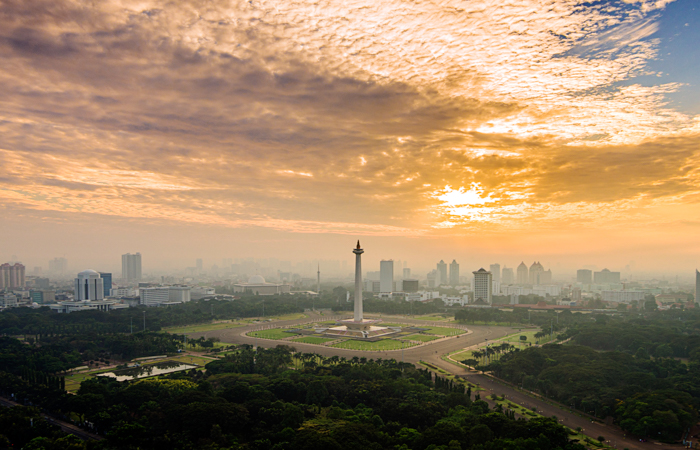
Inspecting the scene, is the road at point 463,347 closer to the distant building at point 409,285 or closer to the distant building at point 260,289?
the distant building at point 409,285

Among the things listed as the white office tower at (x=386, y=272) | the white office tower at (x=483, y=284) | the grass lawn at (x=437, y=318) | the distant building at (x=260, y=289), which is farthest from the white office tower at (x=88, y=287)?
the white office tower at (x=386, y=272)

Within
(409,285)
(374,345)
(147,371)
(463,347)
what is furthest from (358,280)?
(409,285)

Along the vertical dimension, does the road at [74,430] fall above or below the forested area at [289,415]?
below

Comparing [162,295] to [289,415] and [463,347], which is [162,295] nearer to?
[463,347]

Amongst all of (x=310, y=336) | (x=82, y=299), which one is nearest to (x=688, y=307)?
(x=310, y=336)

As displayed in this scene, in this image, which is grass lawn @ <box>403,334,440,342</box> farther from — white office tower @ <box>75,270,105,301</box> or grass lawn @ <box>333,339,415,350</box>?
white office tower @ <box>75,270,105,301</box>


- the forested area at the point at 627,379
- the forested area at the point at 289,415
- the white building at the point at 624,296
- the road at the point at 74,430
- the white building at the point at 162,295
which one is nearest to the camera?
the forested area at the point at 289,415
